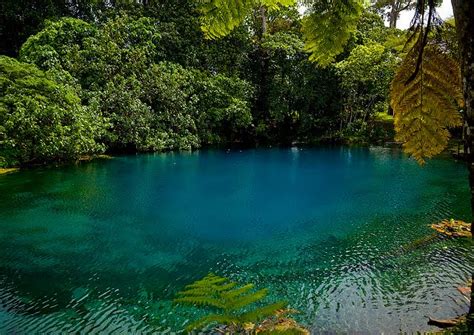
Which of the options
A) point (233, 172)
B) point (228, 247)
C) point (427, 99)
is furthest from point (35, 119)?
point (427, 99)

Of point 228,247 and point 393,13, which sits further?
point 393,13

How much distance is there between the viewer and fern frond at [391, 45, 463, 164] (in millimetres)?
2111

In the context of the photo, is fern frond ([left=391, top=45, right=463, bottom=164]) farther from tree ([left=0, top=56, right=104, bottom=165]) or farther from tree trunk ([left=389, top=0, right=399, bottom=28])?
tree trunk ([left=389, top=0, right=399, bottom=28])

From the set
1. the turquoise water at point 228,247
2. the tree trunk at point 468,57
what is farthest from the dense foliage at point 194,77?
the tree trunk at point 468,57

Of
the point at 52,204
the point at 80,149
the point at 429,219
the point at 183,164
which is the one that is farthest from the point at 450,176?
the point at 80,149

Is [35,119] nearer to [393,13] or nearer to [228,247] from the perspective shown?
[228,247]

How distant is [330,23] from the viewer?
9.62ft

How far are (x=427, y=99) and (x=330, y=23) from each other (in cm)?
115

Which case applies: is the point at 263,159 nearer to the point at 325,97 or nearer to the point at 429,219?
the point at 325,97

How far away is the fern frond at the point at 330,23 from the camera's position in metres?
2.84

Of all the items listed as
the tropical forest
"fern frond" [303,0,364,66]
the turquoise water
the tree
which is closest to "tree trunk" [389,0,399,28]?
the tropical forest

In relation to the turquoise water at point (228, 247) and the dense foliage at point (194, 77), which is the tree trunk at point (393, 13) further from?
the turquoise water at point (228, 247)

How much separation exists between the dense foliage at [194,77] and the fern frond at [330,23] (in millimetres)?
19104

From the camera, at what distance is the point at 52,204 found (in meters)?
12.4
